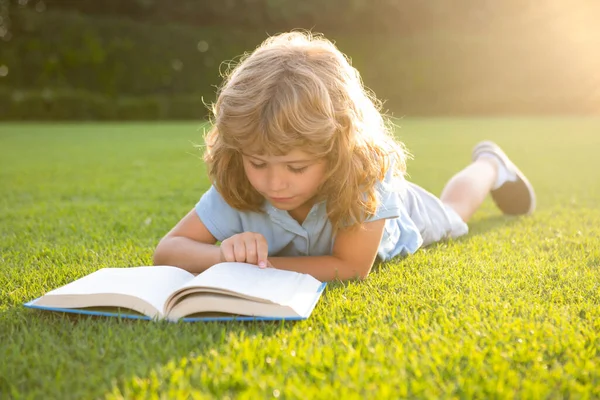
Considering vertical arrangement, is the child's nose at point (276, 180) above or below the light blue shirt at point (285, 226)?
above

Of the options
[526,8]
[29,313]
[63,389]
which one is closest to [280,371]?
[63,389]

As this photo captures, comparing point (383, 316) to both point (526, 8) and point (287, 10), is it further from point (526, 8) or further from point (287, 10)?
point (526, 8)

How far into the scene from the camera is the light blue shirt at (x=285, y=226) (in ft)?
7.90

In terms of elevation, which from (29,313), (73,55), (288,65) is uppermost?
(288,65)

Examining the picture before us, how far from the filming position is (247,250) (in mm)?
2082

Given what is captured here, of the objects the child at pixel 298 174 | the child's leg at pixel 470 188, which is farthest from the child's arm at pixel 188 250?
the child's leg at pixel 470 188

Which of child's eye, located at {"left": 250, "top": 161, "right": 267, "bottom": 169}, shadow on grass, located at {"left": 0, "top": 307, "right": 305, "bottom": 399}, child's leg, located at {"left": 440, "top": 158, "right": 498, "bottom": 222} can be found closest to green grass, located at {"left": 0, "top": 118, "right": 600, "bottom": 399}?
shadow on grass, located at {"left": 0, "top": 307, "right": 305, "bottom": 399}

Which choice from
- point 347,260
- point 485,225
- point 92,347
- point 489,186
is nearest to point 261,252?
point 347,260

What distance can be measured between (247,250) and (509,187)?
222 centimetres

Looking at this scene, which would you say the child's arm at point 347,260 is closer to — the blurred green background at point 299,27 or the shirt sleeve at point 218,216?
the shirt sleeve at point 218,216

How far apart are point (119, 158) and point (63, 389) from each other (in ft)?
21.9

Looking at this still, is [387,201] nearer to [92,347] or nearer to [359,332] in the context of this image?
[359,332]

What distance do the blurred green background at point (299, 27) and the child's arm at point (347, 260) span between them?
1688 centimetres

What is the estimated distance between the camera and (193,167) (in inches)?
268
